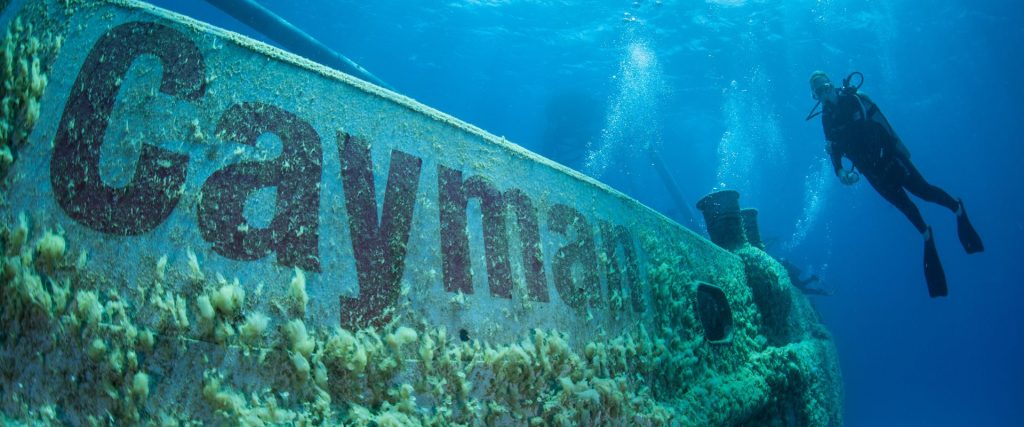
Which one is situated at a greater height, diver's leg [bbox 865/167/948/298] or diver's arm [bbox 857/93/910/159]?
diver's arm [bbox 857/93/910/159]

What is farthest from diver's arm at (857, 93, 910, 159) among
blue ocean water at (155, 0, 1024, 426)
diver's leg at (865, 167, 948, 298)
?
blue ocean water at (155, 0, 1024, 426)

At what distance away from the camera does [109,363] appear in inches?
48.8

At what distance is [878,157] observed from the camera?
19.8ft

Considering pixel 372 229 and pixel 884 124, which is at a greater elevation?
pixel 884 124

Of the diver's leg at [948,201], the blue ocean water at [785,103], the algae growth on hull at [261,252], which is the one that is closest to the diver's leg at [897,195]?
the diver's leg at [948,201]

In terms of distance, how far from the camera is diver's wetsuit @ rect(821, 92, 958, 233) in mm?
5719

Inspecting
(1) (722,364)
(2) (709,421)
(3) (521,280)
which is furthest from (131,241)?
(1) (722,364)

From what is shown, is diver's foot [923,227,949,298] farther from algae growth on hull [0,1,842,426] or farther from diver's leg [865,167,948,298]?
algae growth on hull [0,1,842,426]

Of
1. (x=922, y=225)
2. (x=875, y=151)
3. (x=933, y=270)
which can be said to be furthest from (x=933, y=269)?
(x=875, y=151)

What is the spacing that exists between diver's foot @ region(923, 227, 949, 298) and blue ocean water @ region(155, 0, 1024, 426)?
13.3m

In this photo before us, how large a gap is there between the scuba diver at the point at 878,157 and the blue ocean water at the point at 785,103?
12940 mm

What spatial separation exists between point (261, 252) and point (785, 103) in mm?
36255

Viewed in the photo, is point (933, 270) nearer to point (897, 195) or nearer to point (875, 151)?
point (897, 195)

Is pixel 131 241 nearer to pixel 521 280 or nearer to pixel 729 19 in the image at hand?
pixel 521 280
